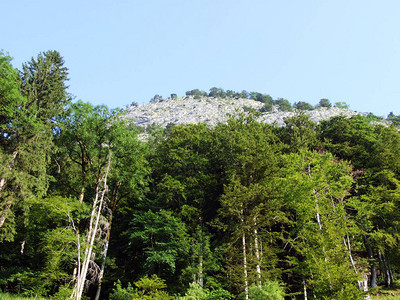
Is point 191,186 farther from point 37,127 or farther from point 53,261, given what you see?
point 37,127

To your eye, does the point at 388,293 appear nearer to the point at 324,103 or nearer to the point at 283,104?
the point at 283,104

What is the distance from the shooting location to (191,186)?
868 inches

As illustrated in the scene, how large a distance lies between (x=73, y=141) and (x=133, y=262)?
1156cm

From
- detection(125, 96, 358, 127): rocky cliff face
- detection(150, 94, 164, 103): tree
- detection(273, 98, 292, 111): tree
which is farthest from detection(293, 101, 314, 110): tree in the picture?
detection(150, 94, 164, 103): tree

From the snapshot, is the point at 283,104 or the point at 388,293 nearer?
the point at 388,293

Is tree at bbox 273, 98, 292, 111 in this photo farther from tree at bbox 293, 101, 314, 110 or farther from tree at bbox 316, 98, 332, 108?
tree at bbox 316, 98, 332, 108

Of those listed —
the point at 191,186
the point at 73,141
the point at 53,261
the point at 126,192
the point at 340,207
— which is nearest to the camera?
the point at 53,261

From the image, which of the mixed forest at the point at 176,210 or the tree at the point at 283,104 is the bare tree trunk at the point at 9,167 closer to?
the mixed forest at the point at 176,210

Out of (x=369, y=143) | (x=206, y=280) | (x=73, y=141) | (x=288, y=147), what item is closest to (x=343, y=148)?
(x=369, y=143)

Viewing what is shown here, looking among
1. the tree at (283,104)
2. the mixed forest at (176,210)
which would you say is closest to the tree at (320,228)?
the mixed forest at (176,210)

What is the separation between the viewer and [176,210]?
21938mm

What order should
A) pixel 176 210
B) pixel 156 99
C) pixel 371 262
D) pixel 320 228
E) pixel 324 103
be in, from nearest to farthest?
pixel 320 228, pixel 371 262, pixel 176 210, pixel 324 103, pixel 156 99

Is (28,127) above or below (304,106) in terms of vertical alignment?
below

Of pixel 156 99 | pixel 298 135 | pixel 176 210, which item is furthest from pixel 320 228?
pixel 156 99
